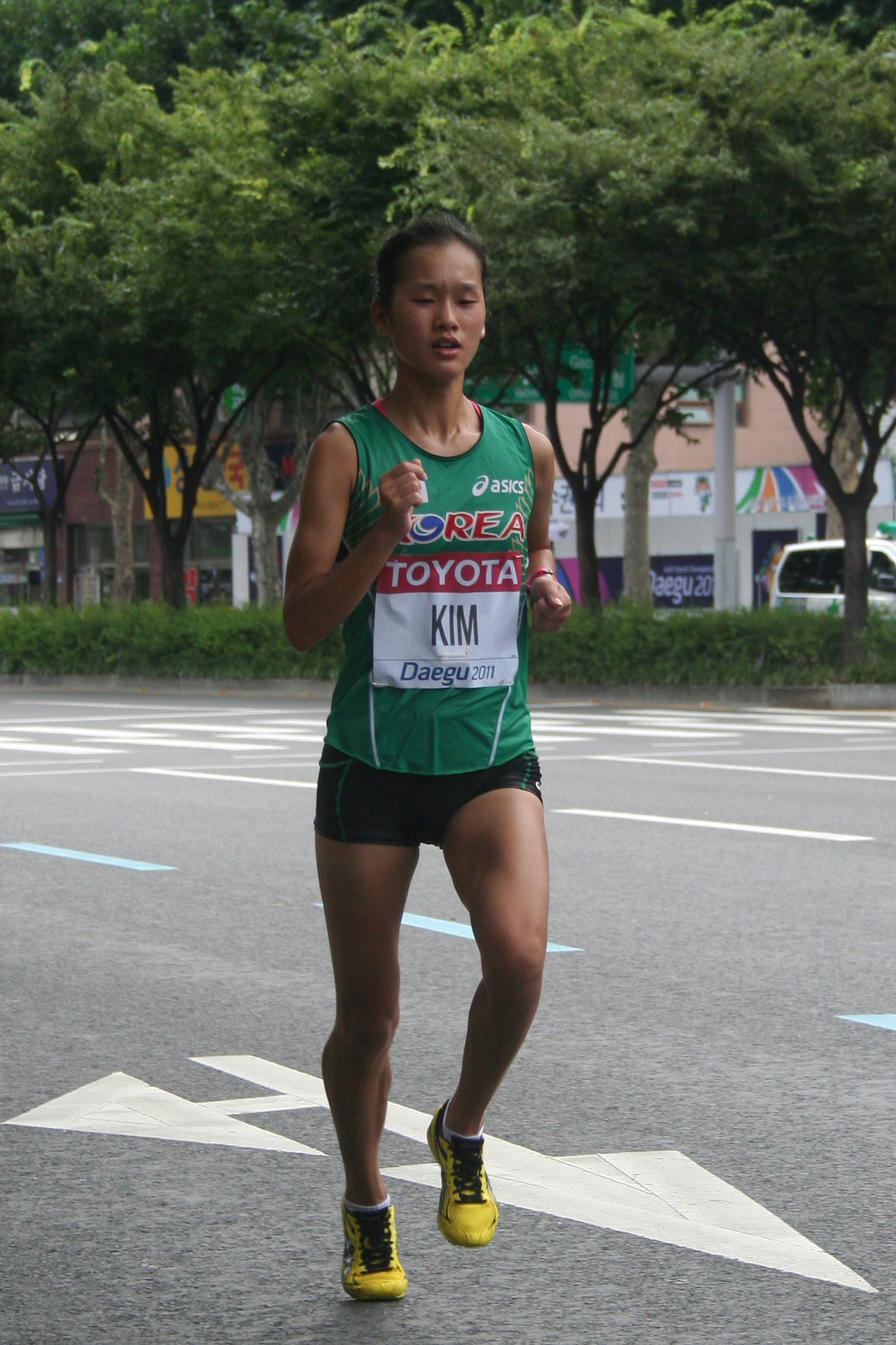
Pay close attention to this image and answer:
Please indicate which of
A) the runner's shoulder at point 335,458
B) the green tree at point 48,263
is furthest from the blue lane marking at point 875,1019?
the green tree at point 48,263

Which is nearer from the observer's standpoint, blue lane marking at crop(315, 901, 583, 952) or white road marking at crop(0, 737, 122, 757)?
blue lane marking at crop(315, 901, 583, 952)

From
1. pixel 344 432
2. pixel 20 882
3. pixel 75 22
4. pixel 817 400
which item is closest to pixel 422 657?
pixel 344 432

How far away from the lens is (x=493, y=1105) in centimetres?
509

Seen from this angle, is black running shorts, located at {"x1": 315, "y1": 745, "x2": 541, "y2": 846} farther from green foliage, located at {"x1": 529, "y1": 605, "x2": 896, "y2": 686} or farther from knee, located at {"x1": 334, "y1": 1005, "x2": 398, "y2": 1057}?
green foliage, located at {"x1": 529, "y1": 605, "x2": 896, "y2": 686}

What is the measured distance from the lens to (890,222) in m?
21.7

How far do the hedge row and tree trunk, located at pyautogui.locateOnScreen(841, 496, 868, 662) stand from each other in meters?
0.21

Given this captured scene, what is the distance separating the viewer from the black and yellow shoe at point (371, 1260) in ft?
11.9

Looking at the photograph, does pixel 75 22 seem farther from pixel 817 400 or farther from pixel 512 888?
pixel 512 888

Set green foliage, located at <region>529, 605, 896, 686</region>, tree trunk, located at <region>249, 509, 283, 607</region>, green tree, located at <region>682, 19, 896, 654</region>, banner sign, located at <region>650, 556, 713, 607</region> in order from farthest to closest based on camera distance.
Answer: banner sign, located at <region>650, 556, 713, 607</region>, tree trunk, located at <region>249, 509, 283, 607</region>, green foliage, located at <region>529, 605, 896, 686</region>, green tree, located at <region>682, 19, 896, 654</region>

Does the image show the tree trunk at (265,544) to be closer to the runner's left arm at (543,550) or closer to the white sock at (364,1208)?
the runner's left arm at (543,550)

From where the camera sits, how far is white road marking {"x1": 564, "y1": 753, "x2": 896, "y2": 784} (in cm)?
1387

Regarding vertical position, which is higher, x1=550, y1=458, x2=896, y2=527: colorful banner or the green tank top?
x1=550, y1=458, x2=896, y2=527: colorful banner

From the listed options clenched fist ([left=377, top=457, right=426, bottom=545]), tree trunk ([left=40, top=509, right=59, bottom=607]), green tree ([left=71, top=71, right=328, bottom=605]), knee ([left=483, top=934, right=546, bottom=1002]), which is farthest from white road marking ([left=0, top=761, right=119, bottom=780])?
tree trunk ([left=40, top=509, right=59, bottom=607])

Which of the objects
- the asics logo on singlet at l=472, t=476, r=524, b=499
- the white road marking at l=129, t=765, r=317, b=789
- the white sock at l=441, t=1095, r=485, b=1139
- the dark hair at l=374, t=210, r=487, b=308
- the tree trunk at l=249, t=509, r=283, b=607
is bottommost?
the white road marking at l=129, t=765, r=317, b=789
